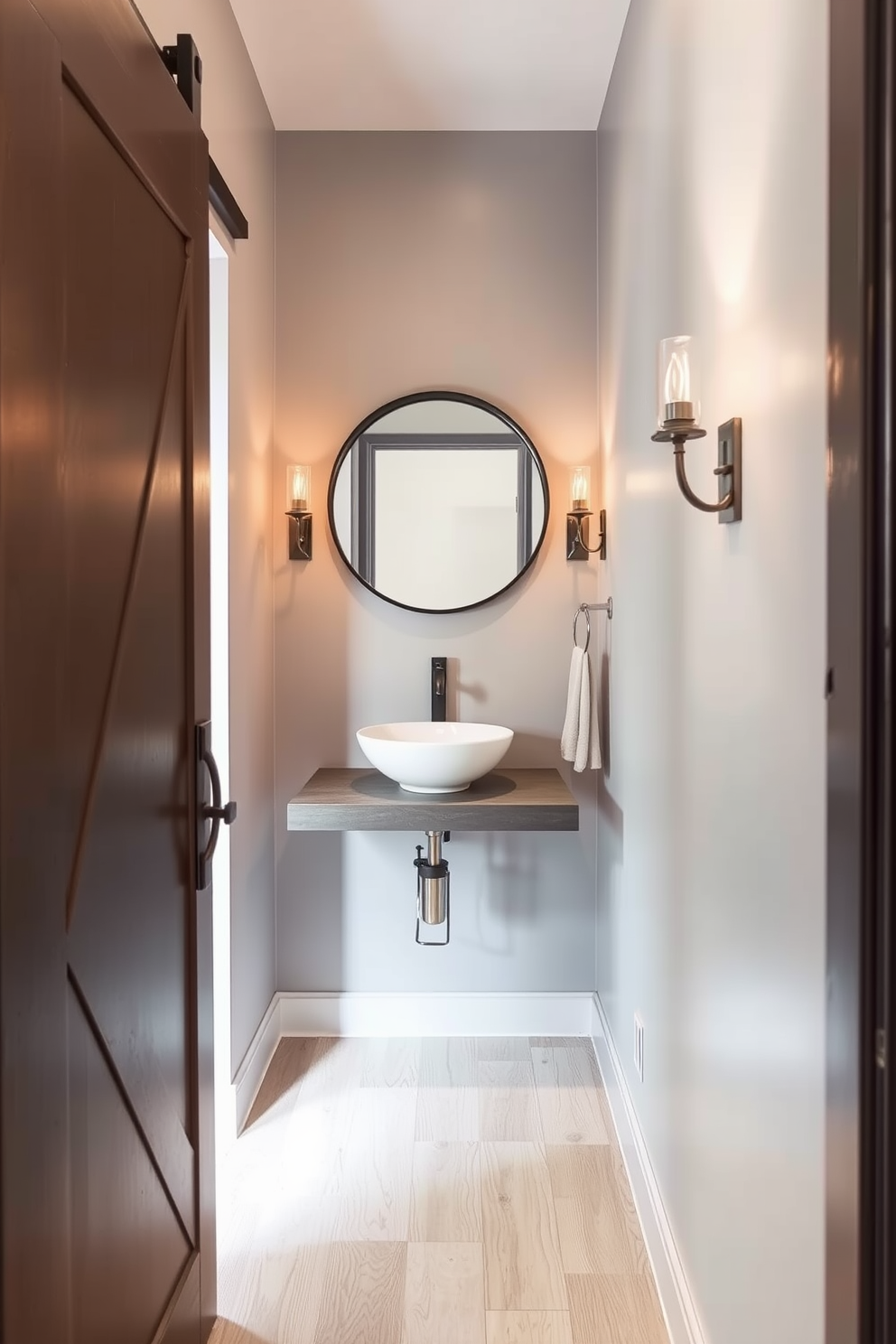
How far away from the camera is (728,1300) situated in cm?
134

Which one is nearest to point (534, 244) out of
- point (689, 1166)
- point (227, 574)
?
point (227, 574)

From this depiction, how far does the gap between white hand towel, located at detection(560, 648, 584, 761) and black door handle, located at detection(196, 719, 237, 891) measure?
1258 millimetres

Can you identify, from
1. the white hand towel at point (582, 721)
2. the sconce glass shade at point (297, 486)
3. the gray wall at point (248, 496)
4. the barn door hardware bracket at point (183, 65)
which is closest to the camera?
the barn door hardware bracket at point (183, 65)

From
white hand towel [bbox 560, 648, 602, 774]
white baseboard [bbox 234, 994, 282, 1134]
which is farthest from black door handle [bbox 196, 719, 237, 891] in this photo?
white hand towel [bbox 560, 648, 602, 774]

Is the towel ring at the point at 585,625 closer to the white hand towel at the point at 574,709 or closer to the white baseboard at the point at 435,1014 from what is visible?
the white hand towel at the point at 574,709

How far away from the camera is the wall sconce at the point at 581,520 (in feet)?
8.91

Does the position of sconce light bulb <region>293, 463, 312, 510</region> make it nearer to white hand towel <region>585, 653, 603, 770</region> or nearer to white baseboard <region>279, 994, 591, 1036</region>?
white hand towel <region>585, 653, 603, 770</region>

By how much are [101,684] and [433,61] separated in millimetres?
2110

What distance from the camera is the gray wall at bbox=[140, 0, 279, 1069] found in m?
2.18

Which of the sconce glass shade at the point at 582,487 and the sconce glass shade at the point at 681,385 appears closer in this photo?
the sconce glass shade at the point at 681,385

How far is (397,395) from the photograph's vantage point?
2.79 meters

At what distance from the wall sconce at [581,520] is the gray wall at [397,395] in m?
0.06

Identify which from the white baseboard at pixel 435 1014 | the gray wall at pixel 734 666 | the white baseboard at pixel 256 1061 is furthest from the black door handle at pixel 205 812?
the white baseboard at pixel 435 1014

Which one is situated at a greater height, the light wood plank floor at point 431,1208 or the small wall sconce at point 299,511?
the small wall sconce at point 299,511
